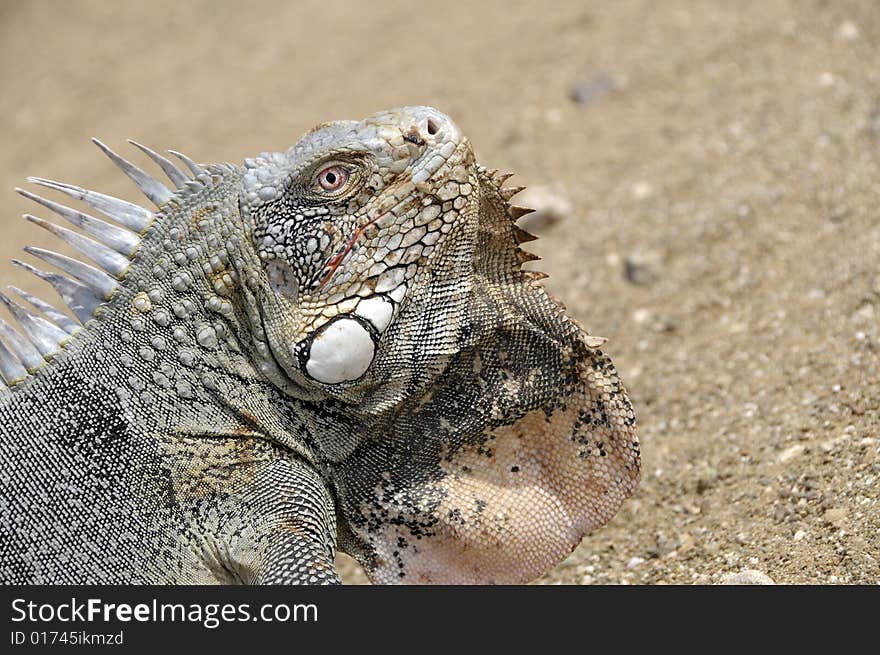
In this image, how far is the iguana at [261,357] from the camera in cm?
432

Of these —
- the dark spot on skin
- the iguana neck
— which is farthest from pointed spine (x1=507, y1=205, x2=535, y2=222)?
the iguana neck

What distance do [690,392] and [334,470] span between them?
9.83ft

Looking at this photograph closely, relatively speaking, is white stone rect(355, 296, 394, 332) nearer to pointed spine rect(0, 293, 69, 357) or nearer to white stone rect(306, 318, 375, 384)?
white stone rect(306, 318, 375, 384)

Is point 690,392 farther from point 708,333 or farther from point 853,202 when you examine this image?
point 853,202

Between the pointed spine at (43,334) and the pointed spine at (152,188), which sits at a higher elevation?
the pointed spine at (152,188)

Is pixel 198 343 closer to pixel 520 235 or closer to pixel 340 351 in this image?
pixel 340 351

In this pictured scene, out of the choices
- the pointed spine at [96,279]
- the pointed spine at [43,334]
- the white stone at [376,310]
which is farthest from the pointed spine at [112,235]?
the white stone at [376,310]

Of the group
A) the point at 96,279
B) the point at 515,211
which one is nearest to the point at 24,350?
the point at 96,279

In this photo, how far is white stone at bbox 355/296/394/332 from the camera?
4289mm

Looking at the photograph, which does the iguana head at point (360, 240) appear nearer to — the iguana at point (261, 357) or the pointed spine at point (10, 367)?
the iguana at point (261, 357)

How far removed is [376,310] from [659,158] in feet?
19.5

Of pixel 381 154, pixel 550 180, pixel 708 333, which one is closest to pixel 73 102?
pixel 550 180

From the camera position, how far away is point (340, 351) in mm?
4270
